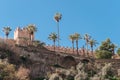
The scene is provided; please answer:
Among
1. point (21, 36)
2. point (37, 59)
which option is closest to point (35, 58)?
point (37, 59)

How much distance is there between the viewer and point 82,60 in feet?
314

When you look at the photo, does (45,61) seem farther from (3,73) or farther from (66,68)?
(3,73)

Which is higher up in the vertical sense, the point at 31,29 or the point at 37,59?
the point at 31,29

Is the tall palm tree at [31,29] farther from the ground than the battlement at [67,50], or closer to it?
farther from the ground

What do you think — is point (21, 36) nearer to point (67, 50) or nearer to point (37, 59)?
point (67, 50)

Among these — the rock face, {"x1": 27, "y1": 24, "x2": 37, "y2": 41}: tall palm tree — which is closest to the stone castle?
{"x1": 27, "y1": 24, "x2": 37, "y2": 41}: tall palm tree

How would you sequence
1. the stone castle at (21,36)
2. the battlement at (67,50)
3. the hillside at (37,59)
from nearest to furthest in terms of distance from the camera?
1. the hillside at (37,59)
2. the stone castle at (21,36)
3. the battlement at (67,50)

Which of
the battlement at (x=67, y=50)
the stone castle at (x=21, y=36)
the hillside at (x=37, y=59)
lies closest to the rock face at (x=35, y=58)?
the hillside at (x=37, y=59)

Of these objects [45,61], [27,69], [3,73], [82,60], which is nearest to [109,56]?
[82,60]

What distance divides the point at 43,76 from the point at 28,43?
56.4 feet

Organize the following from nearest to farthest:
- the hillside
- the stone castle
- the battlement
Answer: the hillside, the stone castle, the battlement

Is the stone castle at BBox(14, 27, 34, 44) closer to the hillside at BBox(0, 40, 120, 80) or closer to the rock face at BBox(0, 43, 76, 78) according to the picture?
the hillside at BBox(0, 40, 120, 80)

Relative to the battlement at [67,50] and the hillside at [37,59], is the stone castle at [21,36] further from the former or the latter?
the hillside at [37,59]

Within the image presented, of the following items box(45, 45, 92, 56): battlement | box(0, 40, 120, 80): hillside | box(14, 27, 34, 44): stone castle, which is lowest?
box(0, 40, 120, 80): hillside
